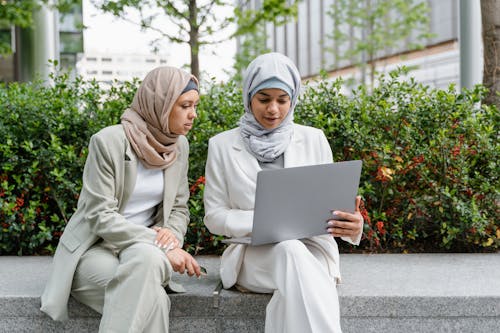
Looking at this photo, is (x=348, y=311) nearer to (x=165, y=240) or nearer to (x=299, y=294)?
(x=299, y=294)

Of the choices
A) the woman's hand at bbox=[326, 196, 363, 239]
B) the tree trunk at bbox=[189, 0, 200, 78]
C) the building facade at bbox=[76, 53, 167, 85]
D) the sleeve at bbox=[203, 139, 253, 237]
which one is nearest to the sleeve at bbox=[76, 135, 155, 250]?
the sleeve at bbox=[203, 139, 253, 237]

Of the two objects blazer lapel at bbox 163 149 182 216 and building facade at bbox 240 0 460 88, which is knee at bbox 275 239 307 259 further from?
building facade at bbox 240 0 460 88

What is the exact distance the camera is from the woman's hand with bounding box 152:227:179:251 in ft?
10.1

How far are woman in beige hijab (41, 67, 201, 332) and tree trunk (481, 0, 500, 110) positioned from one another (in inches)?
128

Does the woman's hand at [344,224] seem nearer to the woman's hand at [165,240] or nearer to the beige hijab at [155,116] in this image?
the woman's hand at [165,240]

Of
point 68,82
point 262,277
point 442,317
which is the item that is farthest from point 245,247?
point 68,82

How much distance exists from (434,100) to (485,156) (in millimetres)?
566

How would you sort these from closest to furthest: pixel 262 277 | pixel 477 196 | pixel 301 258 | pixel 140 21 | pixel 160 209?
pixel 301 258 < pixel 262 277 < pixel 160 209 < pixel 477 196 < pixel 140 21

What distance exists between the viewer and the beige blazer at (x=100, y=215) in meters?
3.05

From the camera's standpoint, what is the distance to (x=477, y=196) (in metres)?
4.66

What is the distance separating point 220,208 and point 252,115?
53cm

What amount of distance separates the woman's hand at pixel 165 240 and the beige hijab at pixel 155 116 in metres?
0.35

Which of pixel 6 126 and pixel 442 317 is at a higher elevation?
pixel 6 126

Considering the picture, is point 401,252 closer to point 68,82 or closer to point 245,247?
point 245,247
